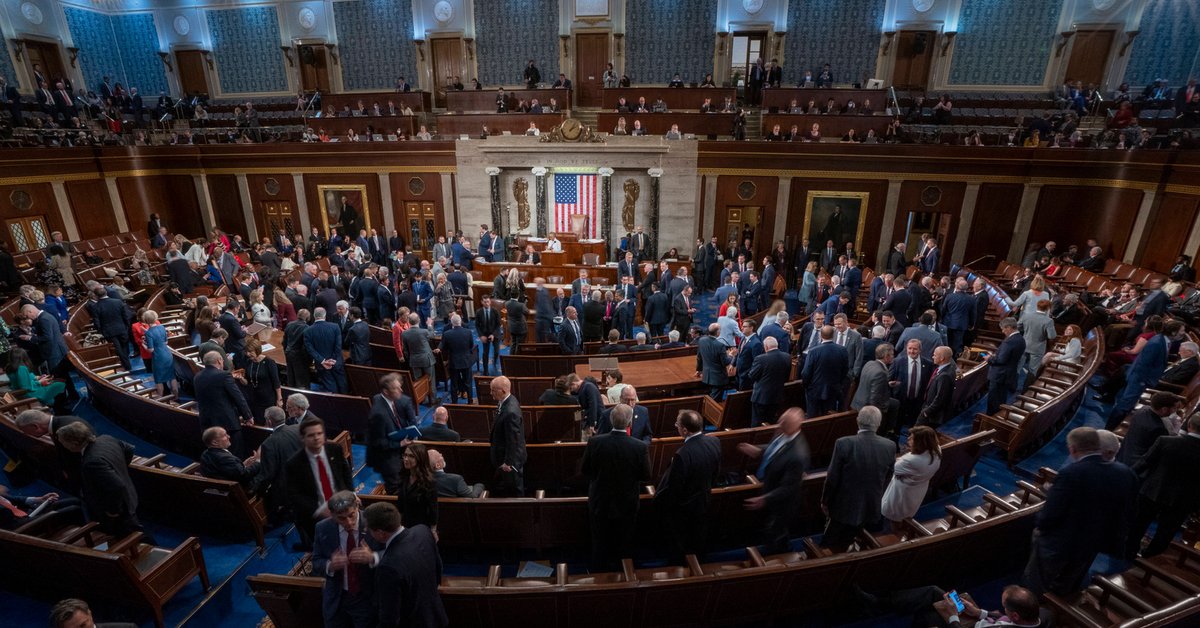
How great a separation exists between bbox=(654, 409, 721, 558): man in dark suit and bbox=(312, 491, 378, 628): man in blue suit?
2030 mm

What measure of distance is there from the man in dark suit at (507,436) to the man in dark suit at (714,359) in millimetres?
2827

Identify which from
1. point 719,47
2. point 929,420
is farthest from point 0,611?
point 719,47

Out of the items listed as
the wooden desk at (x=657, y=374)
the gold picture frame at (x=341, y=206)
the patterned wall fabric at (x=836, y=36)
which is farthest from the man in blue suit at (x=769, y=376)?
the patterned wall fabric at (x=836, y=36)

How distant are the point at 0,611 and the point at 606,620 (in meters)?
4.67

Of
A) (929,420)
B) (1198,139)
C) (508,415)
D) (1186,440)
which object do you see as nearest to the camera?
(1186,440)

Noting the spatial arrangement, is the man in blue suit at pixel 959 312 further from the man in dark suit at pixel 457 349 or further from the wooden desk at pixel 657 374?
the man in dark suit at pixel 457 349

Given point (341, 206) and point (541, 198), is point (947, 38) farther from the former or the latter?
point (341, 206)

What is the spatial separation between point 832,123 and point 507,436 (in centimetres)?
1412

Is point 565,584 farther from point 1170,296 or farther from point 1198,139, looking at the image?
point 1198,139

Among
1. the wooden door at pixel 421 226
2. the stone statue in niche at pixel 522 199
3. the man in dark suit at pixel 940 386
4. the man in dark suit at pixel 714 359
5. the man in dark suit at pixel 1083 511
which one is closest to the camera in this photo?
the man in dark suit at pixel 1083 511

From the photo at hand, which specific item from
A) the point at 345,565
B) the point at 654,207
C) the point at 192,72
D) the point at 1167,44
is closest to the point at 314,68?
the point at 192,72

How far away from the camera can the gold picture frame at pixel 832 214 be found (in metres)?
14.6

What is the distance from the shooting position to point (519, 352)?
834 centimetres

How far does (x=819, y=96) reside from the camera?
1560 cm
